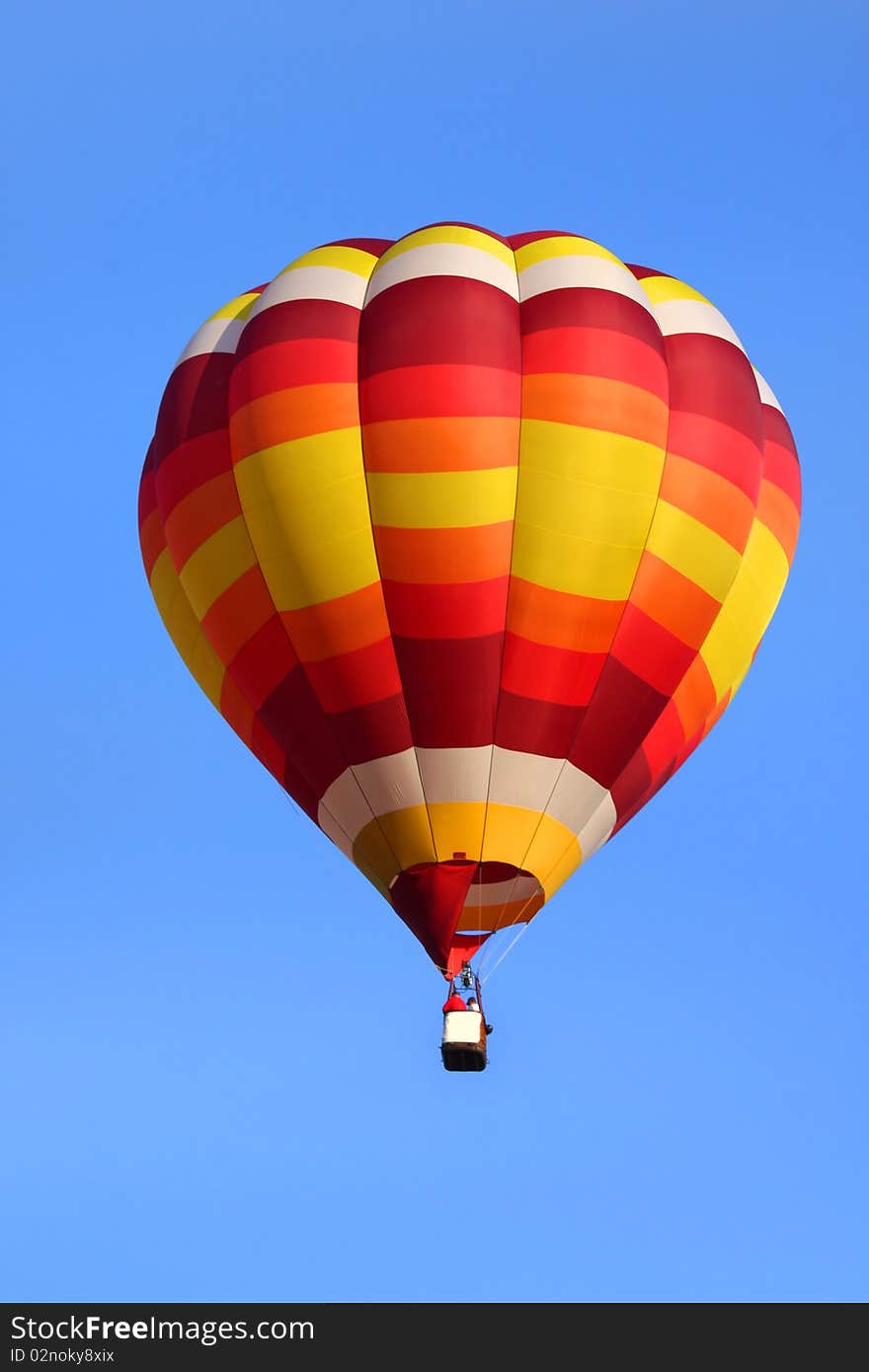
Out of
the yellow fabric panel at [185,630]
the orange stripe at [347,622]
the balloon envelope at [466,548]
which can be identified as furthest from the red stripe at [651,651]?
the yellow fabric panel at [185,630]

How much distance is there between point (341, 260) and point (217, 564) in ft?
8.59

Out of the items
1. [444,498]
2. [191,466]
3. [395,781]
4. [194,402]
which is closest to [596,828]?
[395,781]

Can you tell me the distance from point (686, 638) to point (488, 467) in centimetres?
210

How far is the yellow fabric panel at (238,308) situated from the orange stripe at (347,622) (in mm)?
2919

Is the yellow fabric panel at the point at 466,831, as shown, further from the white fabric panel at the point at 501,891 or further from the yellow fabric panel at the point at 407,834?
the white fabric panel at the point at 501,891

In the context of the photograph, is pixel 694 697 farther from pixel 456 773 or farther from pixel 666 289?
pixel 666 289

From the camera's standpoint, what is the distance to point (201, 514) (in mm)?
18016

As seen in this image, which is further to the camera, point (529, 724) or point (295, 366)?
point (295, 366)

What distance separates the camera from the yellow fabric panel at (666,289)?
737 inches

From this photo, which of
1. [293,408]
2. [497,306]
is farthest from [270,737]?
[497,306]

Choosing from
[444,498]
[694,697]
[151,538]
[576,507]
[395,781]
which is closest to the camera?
[444,498]

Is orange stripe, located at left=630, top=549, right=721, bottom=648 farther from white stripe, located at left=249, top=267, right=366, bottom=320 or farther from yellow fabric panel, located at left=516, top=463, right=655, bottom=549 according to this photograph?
white stripe, located at left=249, top=267, right=366, bottom=320

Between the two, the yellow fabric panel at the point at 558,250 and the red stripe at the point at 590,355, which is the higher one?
the yellow fabric panel at the point at 558,250

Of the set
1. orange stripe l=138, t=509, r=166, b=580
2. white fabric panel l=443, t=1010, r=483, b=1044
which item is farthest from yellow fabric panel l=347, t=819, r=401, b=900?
orange stripe l=138, t=509, r=166, b=580
